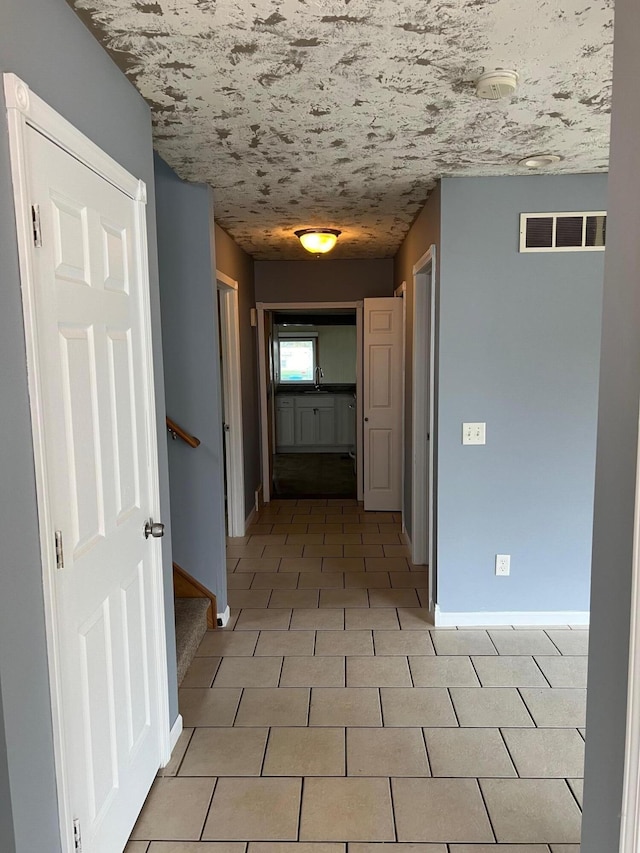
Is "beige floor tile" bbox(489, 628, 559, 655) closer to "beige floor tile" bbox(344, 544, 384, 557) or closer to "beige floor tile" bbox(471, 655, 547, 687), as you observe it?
"beige floor tile" bbox(471, 655, 547, 687)

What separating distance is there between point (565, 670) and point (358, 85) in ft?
8.83

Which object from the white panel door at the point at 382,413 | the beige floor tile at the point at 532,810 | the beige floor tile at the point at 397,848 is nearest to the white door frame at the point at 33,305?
the beige floor tile at the point at 397,848

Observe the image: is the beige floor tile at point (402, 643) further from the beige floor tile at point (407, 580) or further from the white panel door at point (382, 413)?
the white panel door at point (382, 413)

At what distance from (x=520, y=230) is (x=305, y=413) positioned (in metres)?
6.39

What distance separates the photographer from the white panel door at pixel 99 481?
1.42 metres

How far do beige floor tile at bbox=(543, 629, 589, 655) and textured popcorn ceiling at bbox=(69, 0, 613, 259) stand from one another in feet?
7.95

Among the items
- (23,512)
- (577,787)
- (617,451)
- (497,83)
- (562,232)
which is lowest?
(577,787)

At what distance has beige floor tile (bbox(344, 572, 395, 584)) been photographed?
396 centimetres

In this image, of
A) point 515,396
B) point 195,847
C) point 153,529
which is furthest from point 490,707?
point 153,529

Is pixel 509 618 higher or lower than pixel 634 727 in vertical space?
lower

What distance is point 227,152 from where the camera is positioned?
2705 mm

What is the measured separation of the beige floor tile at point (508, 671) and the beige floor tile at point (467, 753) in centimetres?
39

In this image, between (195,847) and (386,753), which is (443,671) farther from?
(195,847)

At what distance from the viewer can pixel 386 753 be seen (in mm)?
2318
